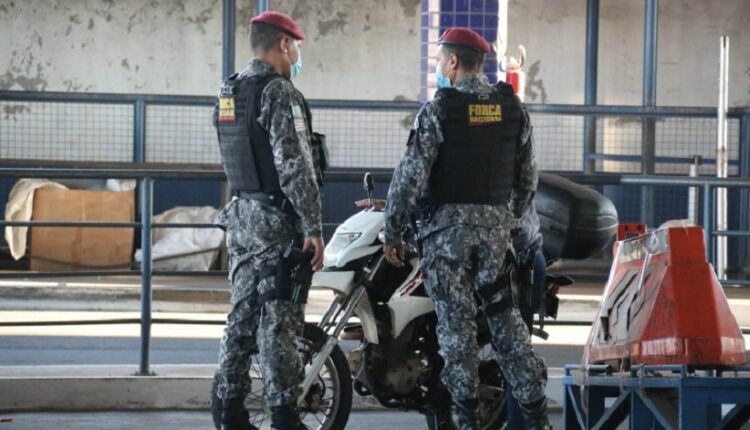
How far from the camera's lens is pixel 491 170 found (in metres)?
6.87

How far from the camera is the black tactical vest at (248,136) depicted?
21.6ft

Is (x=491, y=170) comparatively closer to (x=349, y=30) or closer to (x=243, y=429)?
(x=243, y=429)

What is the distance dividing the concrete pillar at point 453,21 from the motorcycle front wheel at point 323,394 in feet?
13.4

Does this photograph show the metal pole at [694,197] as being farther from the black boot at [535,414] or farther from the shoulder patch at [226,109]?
the shoulder patch at [226,109]

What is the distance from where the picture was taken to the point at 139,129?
1608 centimetres

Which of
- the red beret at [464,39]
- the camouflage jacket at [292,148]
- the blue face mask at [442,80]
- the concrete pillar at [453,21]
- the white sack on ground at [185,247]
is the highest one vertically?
the concrete pillar at [453,21]

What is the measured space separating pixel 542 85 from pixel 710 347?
14.4 meters

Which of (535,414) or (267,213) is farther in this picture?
(535,414)

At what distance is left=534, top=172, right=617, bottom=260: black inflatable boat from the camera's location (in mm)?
7453

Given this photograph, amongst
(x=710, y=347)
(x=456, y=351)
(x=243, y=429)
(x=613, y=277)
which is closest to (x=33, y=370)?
(x=243, y=429)

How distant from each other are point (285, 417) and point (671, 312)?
177 centimetres

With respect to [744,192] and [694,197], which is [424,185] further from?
[744,192]

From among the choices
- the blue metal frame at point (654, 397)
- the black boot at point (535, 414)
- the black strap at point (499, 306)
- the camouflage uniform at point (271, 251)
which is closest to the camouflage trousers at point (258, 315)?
the camouflage uniform at point (271, 251)

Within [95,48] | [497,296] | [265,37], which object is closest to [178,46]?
[95,48]
